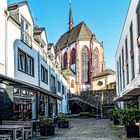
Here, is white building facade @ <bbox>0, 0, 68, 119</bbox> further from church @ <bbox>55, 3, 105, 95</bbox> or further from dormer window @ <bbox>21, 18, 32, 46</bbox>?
church @ <bbox>55, 3, 105, 95</bbox>

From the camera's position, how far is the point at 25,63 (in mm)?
24047

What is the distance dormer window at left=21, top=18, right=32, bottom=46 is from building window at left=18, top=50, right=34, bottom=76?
3.57ft

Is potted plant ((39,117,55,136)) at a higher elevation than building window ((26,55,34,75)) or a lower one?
lower

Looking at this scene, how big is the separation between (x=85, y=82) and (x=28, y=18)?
5701 centimetres

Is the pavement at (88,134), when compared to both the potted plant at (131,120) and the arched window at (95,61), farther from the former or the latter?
the arched window at (95,61)

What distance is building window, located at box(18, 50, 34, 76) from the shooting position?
2263 cm

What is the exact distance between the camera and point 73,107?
65562 mm

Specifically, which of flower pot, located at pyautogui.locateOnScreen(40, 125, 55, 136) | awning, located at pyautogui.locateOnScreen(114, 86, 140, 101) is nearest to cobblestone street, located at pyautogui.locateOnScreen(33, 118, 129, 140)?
flower pot, located at pyautogui.locateOnScreen(40, 125, 55, 136)

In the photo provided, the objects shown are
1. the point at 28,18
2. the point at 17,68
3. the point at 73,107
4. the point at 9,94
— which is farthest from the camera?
the point at 73,107

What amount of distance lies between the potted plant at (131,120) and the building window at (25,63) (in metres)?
8.56

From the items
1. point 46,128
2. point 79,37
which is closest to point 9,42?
point 46,128

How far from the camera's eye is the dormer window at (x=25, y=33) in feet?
76.8

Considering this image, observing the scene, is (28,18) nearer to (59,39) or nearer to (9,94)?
(9,94)

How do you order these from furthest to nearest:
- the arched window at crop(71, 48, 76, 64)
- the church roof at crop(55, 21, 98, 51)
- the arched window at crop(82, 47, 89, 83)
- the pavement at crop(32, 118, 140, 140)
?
the church roof at crop(55, 21, 98, 51) < the arched window at crop(71, 48, 76, 64) < the arched window at crop(82, 47, 89, 83) < the pavement at crop(32, 118, 140, 140)
